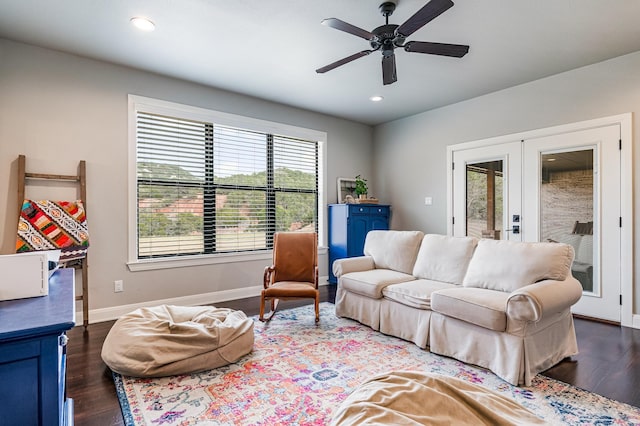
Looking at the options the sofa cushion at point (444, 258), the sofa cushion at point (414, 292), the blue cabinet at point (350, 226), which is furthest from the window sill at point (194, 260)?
the sofa cushion at point (444, 258)

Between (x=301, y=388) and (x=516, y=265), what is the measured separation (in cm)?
184

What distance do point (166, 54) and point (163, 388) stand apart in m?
2.97

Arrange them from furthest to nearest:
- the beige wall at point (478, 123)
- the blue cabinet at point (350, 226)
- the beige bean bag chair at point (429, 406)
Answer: the blue cabinet at point (350, 226) < the beige wall at point (478, 123) < the beige bean bag chair at point (429, 406)

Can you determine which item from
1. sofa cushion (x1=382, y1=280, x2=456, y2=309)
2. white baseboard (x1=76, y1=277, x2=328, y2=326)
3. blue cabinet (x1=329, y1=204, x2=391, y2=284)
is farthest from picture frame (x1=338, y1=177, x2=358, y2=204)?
sofa cushion (x1=382, y1=280, x2=456, y2=309)

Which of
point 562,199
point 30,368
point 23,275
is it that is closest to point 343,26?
point 23,275

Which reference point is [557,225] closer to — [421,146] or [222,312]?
[421,146]

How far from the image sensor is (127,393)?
2.09 metres

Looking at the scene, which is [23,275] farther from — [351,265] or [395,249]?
[395,249]

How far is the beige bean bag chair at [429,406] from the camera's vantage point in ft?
3.75

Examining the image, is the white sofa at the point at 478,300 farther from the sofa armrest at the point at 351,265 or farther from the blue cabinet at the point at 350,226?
the blue cabinet at the point at 350,226

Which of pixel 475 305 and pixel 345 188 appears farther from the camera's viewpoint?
pixel 345 188

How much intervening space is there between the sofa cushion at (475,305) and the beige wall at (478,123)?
82.9 inches

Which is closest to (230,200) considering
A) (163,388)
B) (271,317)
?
(271,317)

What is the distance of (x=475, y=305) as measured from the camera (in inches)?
93.4
